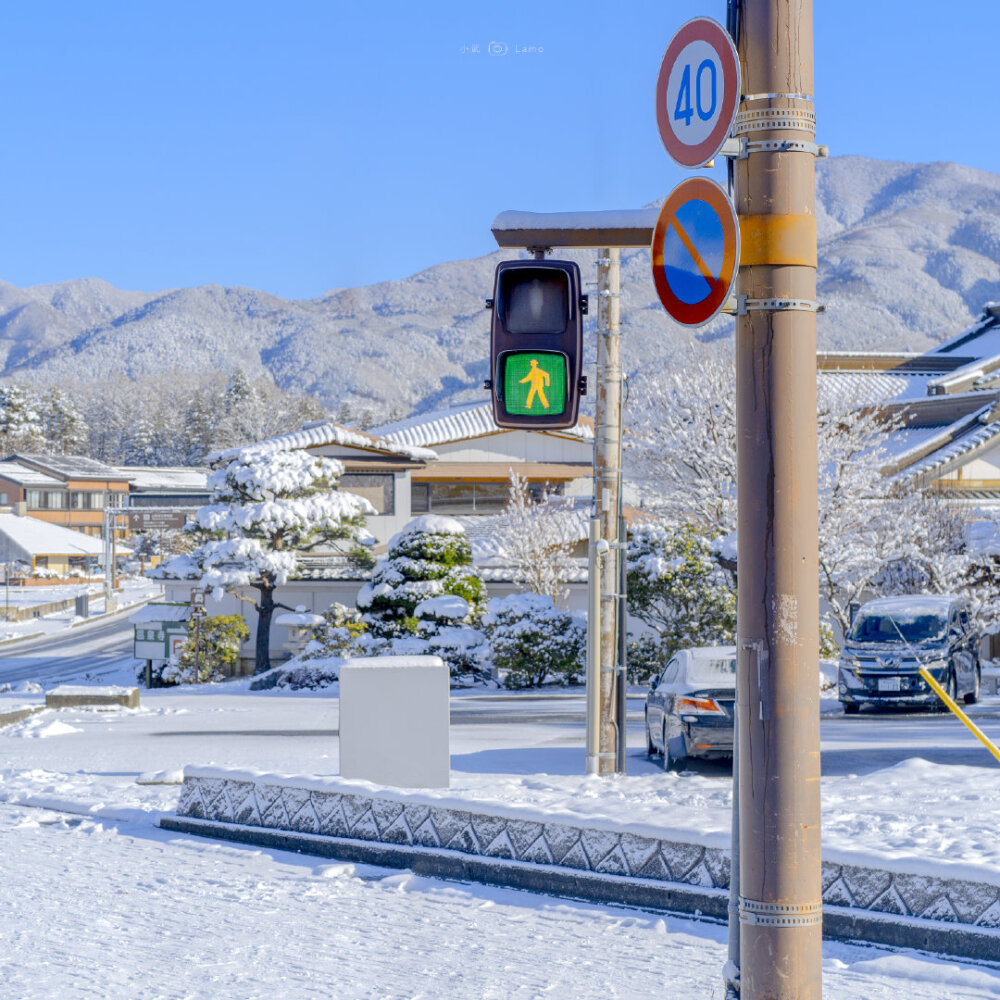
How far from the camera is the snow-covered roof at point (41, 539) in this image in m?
61.3

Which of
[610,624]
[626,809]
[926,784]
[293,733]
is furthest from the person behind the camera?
[293,733]

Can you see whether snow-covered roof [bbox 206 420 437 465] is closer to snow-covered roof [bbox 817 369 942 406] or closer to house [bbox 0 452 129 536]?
snow-covered roof [bbox 817 369 942 406]

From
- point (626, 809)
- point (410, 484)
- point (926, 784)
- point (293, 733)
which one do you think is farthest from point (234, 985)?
point (410, 484)

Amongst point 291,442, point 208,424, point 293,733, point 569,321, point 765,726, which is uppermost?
point 208,424

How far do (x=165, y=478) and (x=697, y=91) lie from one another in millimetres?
108196

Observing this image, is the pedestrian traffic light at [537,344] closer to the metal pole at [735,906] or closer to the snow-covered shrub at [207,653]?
the metal pole at [735,906]

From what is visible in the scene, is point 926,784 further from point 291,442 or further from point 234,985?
point 291,442

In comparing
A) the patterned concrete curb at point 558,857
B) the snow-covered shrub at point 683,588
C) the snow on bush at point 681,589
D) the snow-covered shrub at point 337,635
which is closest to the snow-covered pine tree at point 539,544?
the snow-covered shrub at point 337,635

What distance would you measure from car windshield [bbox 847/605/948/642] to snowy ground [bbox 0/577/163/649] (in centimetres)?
4433

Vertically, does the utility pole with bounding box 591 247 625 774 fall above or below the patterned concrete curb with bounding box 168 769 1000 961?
above

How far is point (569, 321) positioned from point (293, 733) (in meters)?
A: 15.4

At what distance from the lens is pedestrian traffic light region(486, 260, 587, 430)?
6.43m

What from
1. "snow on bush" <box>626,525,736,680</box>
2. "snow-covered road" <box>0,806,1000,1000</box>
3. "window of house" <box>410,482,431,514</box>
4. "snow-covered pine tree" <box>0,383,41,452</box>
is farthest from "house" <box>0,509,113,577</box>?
"snow-covered road" <box>0,806,1000,1000</box>

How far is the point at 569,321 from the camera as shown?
650cm
